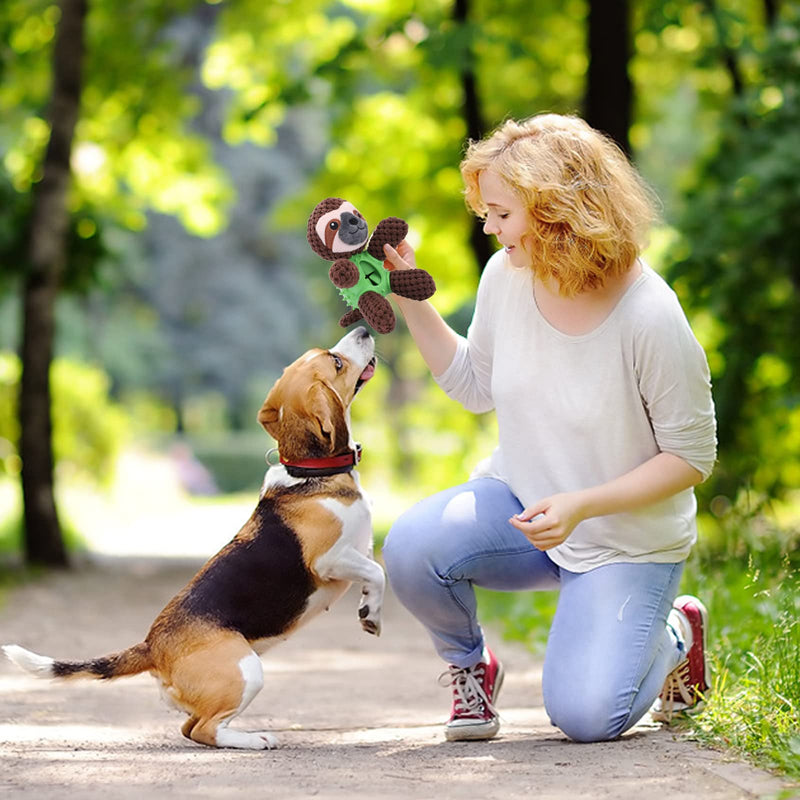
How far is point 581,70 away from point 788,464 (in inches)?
244

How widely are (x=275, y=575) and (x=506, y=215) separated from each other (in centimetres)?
137

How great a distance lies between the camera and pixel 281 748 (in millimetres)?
3752

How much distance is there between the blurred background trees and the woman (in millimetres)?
712

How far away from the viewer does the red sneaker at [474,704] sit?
3.91m

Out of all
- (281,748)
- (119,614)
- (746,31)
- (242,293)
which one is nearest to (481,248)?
(746,31)

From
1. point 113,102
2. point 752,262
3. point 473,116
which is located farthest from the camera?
point 113,102

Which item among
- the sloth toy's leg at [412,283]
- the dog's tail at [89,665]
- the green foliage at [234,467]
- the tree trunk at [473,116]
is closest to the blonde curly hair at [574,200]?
the sloth toy's leg at [412,283]

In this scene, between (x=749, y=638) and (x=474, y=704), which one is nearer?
(x=474, y=704)

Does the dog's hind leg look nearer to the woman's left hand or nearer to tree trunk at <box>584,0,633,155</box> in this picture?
the woman's left hand

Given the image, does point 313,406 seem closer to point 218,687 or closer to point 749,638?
point 218,687

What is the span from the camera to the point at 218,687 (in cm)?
363

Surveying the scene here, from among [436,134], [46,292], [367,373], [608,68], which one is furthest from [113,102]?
[367,373]

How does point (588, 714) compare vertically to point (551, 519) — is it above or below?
below

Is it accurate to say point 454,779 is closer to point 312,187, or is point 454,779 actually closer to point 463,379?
point 463,379
